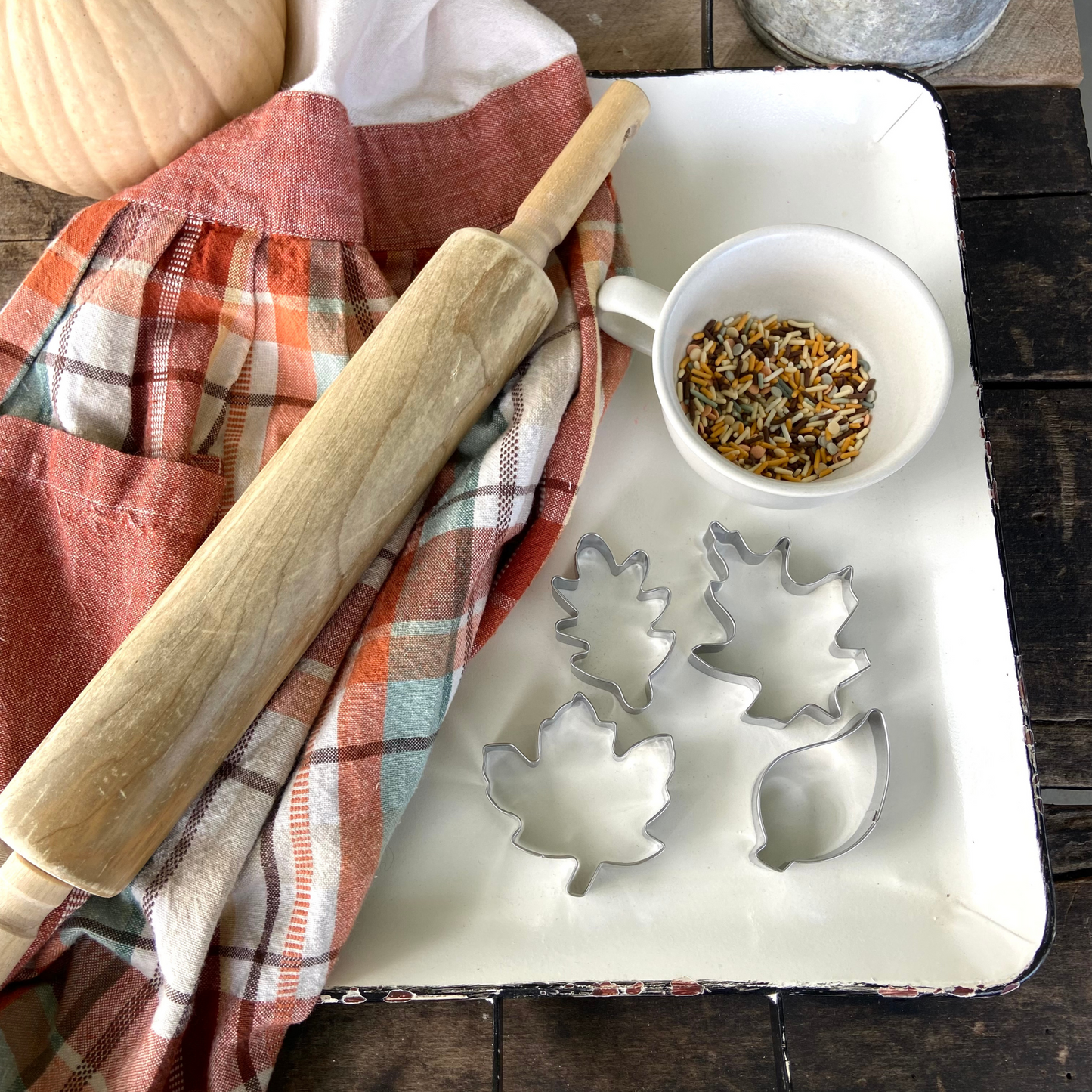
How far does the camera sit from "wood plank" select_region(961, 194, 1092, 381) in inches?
36.4

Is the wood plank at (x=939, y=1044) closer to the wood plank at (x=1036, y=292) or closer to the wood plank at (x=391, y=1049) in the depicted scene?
the wood plank at (x=391, y=1049)

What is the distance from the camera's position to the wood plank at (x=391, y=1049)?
812mm

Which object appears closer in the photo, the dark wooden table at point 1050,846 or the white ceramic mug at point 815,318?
the white ceramic mug at point 815,318

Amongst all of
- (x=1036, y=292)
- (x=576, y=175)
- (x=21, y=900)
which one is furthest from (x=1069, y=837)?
(x=21, y=900)

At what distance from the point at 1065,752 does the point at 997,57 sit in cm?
72

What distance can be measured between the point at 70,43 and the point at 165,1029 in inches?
27.9

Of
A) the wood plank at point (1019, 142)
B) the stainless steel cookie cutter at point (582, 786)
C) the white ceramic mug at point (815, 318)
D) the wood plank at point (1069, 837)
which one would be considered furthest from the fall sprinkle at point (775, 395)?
the wood plank at point (1069, 837)

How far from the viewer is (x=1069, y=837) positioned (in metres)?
0.91

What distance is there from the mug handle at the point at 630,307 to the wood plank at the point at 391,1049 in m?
0.62

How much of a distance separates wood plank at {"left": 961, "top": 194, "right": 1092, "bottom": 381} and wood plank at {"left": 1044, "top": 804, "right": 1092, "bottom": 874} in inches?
17.3

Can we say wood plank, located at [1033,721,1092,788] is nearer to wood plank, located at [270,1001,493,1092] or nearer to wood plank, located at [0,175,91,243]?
wood plank, located at [270,1001,493,1092]

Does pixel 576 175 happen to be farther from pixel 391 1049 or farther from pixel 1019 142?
pixel 391 1049

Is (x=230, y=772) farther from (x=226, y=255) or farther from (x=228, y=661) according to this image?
(x=226, y=255)

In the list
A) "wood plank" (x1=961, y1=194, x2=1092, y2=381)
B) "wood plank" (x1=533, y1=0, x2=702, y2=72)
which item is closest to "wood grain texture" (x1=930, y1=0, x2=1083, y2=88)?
"wood plank" (x1=961, y1=194, x2=1092, y2=381)
